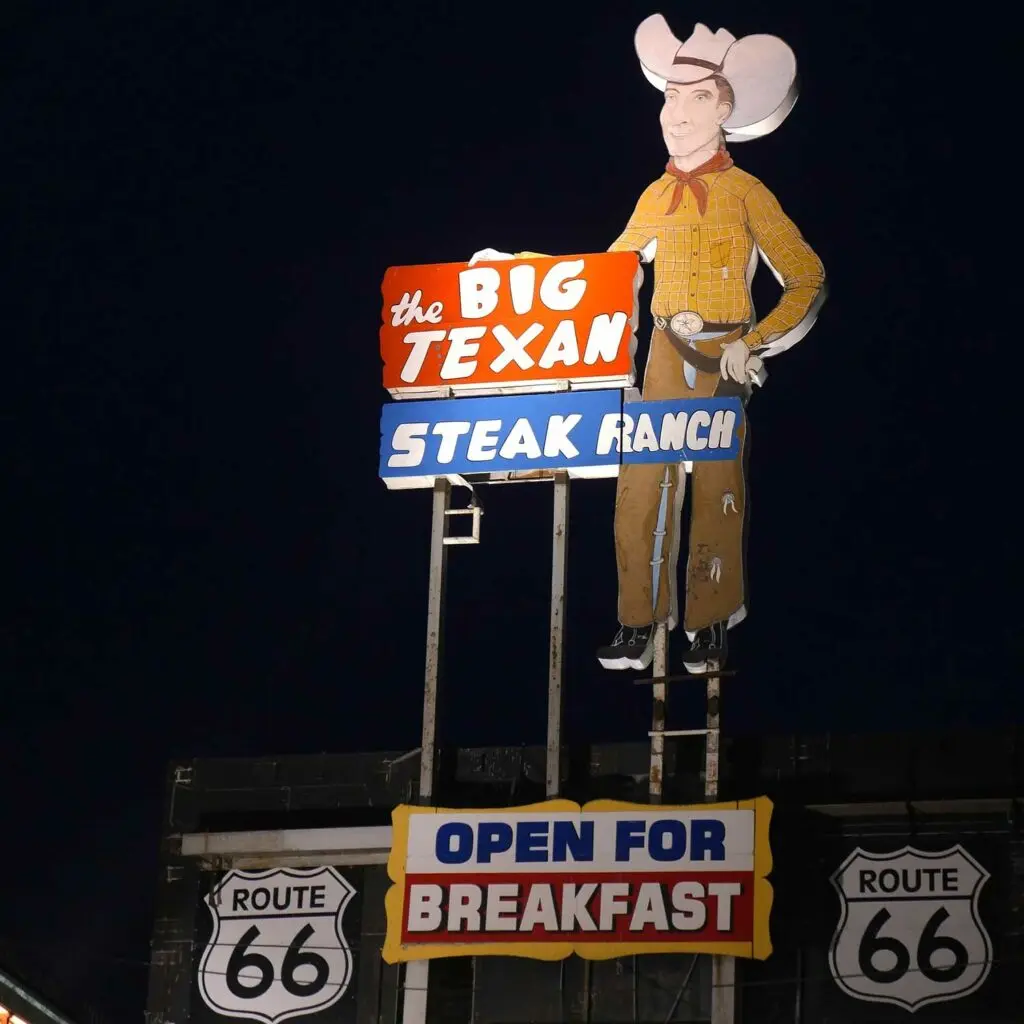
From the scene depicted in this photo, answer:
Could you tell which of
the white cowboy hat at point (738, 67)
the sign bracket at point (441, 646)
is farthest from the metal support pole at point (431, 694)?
the white cowboy hat at point (738, 67)

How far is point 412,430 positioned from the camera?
23.6 m

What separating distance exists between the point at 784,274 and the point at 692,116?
248cm

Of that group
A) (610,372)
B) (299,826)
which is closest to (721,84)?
(610,372)

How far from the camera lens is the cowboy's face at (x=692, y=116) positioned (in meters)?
24.7

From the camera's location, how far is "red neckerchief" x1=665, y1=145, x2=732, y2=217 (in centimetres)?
2442

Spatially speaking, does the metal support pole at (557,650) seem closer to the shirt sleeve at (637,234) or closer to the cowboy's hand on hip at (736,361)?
the cowboy's hand on hip at (736,361)

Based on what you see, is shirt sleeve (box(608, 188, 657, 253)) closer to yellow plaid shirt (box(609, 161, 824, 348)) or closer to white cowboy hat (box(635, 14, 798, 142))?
yellow plaid shirt (box(609, 161, 824, 348))

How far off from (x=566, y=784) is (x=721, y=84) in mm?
8648

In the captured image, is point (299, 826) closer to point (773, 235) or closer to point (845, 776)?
point (845, 776)

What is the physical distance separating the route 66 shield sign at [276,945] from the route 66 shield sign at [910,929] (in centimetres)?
544

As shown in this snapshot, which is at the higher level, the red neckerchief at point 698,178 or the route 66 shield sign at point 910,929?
the red neckerchief at point 698,178

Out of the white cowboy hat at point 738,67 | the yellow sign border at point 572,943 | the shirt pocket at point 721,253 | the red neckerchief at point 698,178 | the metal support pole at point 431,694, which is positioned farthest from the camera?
the white cowboy hat at point 738,67

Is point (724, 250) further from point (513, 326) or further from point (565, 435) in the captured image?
point (565, 435)

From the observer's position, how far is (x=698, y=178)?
2453 cm
